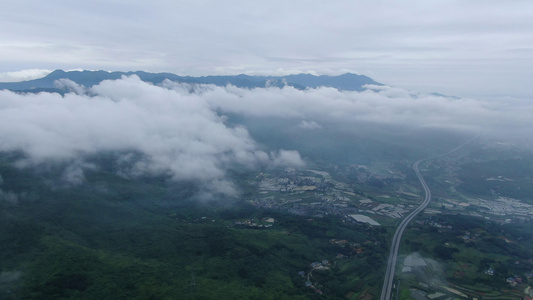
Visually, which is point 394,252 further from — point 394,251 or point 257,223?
point 257,223

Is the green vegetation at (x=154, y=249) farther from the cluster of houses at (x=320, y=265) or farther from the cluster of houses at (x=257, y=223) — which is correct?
the cluster of houses at (x=257, y=223)

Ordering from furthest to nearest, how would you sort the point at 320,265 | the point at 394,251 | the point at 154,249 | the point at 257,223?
1. the point at 257,223
2. the point at 394,251
3. the point at 320,265
4. the point at 154,249

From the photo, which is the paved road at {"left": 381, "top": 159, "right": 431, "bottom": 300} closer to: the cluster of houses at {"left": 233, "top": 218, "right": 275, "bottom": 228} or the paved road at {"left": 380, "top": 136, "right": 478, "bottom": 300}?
the paved road at {"left": 380, "top": 136, "right": 478, "bottom": 300}

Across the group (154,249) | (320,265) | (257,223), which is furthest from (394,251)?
(154,249)

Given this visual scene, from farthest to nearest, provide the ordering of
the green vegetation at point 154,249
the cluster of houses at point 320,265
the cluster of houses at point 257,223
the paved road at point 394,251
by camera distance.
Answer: the cluster of houses at point 257,223 < the cluster of houses at point 320,265 < the paved road at point 394,251 < the green vegetation at point 154,249

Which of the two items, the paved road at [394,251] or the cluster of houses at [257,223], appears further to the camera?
the cluster of houses at [257,223]

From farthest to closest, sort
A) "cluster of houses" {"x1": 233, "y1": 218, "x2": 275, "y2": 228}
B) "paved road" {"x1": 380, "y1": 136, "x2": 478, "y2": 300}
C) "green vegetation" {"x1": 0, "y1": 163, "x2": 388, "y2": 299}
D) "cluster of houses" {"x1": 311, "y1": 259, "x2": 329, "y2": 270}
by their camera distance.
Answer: "cluster of houses" {"x1": 233, "y1": 218, "x2": 275, "y2": 228}
"cluster of houses" {"x1": 311, "y1": 259, "x2": 329, "y2": 270}
"paved road" {"x1": 380, "y1": 136, "x2": 478, "y2": 300}
"green vegetation" {"x1": 0, "y1": 163, "x2": 388, "y2": 299}

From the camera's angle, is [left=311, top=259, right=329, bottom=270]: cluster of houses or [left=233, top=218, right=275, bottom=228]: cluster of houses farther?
[left=233, top=218, right=275, bottom=228]: cluster of houses

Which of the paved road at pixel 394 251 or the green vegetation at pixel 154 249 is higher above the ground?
the green vegetation at pixel 154 249

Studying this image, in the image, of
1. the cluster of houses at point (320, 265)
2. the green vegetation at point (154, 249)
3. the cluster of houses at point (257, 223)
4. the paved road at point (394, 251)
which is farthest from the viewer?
the cluster of houses at point (257, 223)

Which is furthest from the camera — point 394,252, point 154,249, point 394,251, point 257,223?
point 257,223

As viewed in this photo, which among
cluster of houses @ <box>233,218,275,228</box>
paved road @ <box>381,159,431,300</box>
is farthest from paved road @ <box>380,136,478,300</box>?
cluster of houses @ <box>233,218,275,228</box>

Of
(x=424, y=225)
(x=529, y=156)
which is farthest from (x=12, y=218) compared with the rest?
(x=529, y=156)

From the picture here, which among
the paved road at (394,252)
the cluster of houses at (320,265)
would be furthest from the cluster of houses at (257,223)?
the paved road at (394,252)
